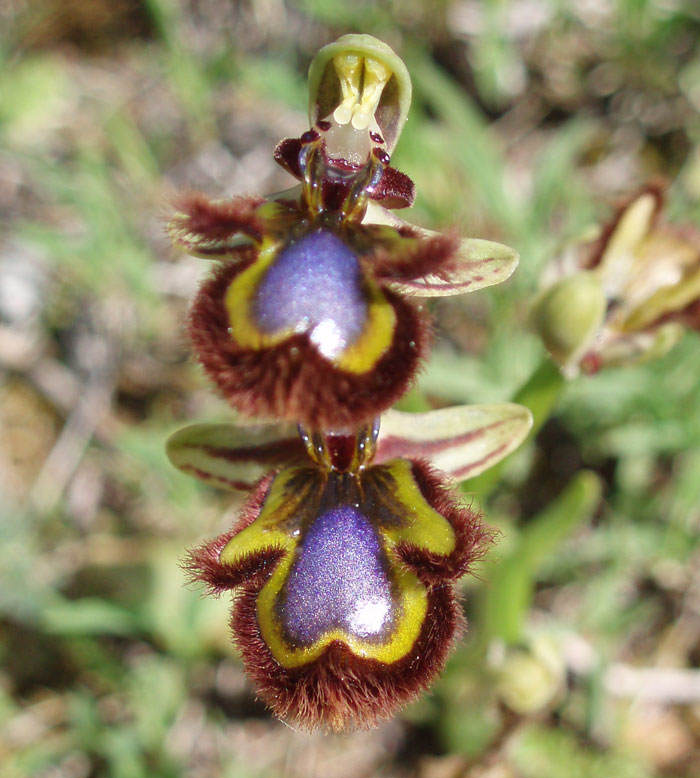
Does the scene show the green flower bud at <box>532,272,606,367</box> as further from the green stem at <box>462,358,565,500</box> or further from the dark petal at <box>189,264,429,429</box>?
the dark petal at <box>189,264,429,429</box>

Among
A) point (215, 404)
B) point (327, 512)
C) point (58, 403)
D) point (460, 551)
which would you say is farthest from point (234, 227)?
point (58, 403)

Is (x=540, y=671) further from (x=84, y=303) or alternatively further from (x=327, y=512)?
(x=84, y=303)

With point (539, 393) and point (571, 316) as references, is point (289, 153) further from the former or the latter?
point (539, 393)

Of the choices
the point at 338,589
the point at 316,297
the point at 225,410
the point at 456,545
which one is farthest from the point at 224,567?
the point at 225,410

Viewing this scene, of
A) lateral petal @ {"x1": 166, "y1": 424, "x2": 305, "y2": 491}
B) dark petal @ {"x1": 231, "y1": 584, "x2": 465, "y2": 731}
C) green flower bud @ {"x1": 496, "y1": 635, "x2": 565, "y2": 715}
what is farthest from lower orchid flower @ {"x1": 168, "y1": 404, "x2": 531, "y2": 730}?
green flower bud @ {"x1": 496, "y1": 635, "x2": 565, "y2": 715}

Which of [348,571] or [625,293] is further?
[625,293]

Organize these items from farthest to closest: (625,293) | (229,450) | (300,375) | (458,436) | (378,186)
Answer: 1. (625,293)
2. (229,450)
3. (458,436)
4. (378,186)
5. (300,375)
